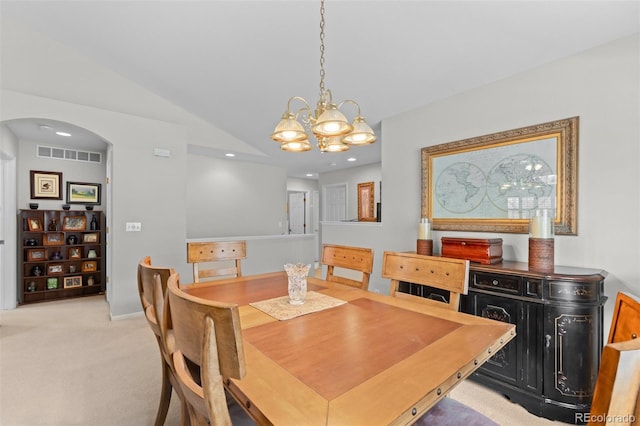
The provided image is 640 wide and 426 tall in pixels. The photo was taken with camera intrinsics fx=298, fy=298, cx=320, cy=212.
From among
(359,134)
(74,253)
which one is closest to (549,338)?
(359,134)

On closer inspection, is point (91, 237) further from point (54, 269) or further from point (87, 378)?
point (87, 378)

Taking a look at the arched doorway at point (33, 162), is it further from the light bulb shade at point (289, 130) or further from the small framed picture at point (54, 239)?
the light bulb shade at point (289, 130)

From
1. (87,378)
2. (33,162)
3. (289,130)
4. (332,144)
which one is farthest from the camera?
(33,162)

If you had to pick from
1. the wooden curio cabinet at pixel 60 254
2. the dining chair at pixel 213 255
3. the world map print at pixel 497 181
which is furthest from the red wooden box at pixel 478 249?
the wooden curio cabinet at pixel 60 254

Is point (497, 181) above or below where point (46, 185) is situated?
below

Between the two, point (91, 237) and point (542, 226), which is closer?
point (542, 226)

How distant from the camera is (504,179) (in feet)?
8.43

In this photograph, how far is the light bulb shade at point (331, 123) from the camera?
5.11 ft

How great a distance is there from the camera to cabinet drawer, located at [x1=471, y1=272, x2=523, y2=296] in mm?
2055

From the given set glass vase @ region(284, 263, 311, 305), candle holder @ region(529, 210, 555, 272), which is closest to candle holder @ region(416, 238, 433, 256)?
candle holder @ region(529, 210, 555, 272)

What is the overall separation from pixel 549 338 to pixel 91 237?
6.09 meters

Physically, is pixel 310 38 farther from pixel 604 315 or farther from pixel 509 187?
pixel 604 315

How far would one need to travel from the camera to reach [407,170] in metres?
3.37

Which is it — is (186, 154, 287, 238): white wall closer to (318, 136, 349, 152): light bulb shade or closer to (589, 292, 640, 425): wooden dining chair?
(318, 136, 349, 152): light bulb shade
